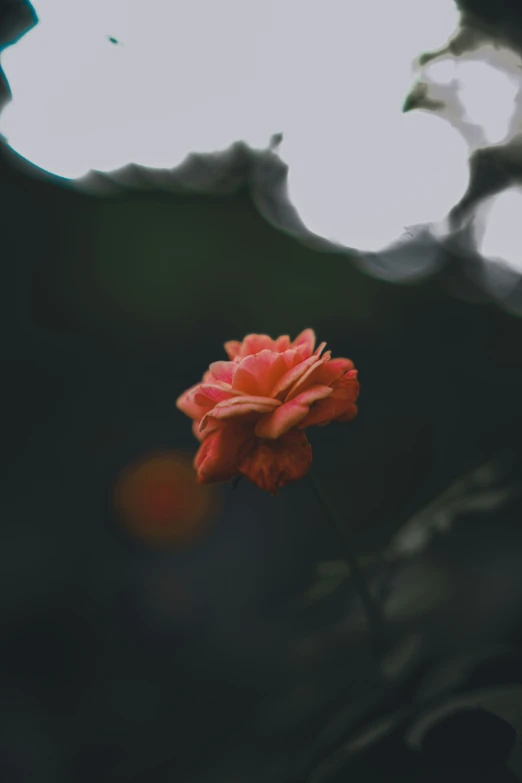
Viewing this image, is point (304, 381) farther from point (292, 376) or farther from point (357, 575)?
point (357, 575)

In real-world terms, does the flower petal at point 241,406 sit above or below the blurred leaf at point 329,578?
above

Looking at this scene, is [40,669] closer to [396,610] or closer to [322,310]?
[396,610]

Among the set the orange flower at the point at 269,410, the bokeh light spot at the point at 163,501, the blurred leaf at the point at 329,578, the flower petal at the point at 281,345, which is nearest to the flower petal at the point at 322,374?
the orange flower at the point at 269,410

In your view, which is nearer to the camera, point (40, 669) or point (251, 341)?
point (251, 341)

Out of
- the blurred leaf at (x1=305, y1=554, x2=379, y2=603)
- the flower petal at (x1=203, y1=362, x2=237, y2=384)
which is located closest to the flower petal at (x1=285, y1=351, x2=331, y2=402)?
the flower petal at (x1=203, y1=362, x2=237, y2=384)

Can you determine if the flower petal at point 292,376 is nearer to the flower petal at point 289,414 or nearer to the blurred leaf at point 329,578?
the flower petal at point 289,414

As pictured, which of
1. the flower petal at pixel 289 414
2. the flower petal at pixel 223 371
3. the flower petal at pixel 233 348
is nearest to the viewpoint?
the flower petal at pixel 289 414

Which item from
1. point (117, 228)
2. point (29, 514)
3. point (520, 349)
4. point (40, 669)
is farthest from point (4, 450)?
point (520, 349)
